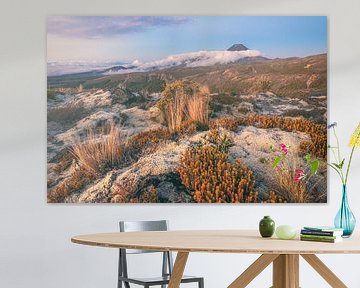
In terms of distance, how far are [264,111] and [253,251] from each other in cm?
301

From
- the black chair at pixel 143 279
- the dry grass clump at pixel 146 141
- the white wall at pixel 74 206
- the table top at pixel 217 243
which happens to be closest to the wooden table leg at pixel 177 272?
the table top at pixel 217 243

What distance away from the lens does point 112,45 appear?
700cm

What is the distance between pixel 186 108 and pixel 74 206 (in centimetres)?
118

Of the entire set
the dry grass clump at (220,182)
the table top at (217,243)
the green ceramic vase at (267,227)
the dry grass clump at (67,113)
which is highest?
the dry grass clump at (67,113)

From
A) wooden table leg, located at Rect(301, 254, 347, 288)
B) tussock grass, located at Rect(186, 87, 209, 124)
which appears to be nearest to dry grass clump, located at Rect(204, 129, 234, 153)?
tussock grass, located at Rect(186, 87, 209, 124)

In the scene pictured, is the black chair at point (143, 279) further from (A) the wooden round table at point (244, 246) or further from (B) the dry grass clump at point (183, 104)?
(B) the dry grass clump at point (183, 104)

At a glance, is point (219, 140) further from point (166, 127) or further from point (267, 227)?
point (267, 227)

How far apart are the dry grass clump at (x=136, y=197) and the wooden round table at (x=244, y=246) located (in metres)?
1.64

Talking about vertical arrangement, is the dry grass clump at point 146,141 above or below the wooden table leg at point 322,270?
above

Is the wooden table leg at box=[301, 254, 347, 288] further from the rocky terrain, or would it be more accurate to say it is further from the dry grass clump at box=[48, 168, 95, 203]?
the dry grass clump at box=[48, 168, 95, 203]

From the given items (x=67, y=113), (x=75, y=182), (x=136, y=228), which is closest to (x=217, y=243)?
(x=136, y=228)

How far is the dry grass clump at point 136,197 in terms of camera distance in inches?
271

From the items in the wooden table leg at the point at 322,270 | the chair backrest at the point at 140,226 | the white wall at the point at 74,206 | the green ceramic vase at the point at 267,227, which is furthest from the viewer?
the white wall at the point at 74,206

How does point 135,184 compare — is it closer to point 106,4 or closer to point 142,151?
point 142,151
